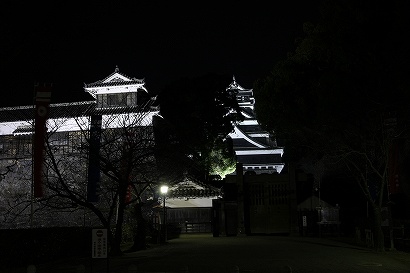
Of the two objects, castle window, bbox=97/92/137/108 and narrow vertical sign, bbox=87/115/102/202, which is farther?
castle window, bbox=97/92/137/108

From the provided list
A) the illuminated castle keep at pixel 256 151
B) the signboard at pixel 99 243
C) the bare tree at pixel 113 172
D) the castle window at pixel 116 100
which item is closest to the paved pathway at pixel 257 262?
the signboard at pixel 99 243

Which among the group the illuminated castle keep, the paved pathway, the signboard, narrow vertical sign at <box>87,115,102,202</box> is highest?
the illuminated castle keep

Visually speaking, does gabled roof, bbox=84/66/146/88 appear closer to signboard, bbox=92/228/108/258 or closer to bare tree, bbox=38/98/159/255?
bare tree, bbox=38/98/159/255

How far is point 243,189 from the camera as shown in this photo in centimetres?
3222

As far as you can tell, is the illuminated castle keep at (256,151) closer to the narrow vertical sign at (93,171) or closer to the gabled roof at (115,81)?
the gabled roof at (115,81)

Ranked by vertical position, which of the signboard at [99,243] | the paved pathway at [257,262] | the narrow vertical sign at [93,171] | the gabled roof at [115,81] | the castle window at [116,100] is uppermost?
the gabled roof at [115,81]

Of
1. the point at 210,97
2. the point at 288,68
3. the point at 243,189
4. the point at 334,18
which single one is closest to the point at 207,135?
the point at 210,97

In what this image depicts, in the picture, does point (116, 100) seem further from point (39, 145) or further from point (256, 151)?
point (39, 145)

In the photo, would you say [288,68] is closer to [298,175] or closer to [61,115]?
[298,175]

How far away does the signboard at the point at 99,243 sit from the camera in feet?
38.9

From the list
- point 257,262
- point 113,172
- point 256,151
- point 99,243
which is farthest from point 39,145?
point 256,151

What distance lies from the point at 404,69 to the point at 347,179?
23974 millimetres

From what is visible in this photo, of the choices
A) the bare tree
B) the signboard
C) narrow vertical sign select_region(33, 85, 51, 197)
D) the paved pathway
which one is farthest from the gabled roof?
the signboard

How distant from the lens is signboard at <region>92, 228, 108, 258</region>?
11.9 metres
